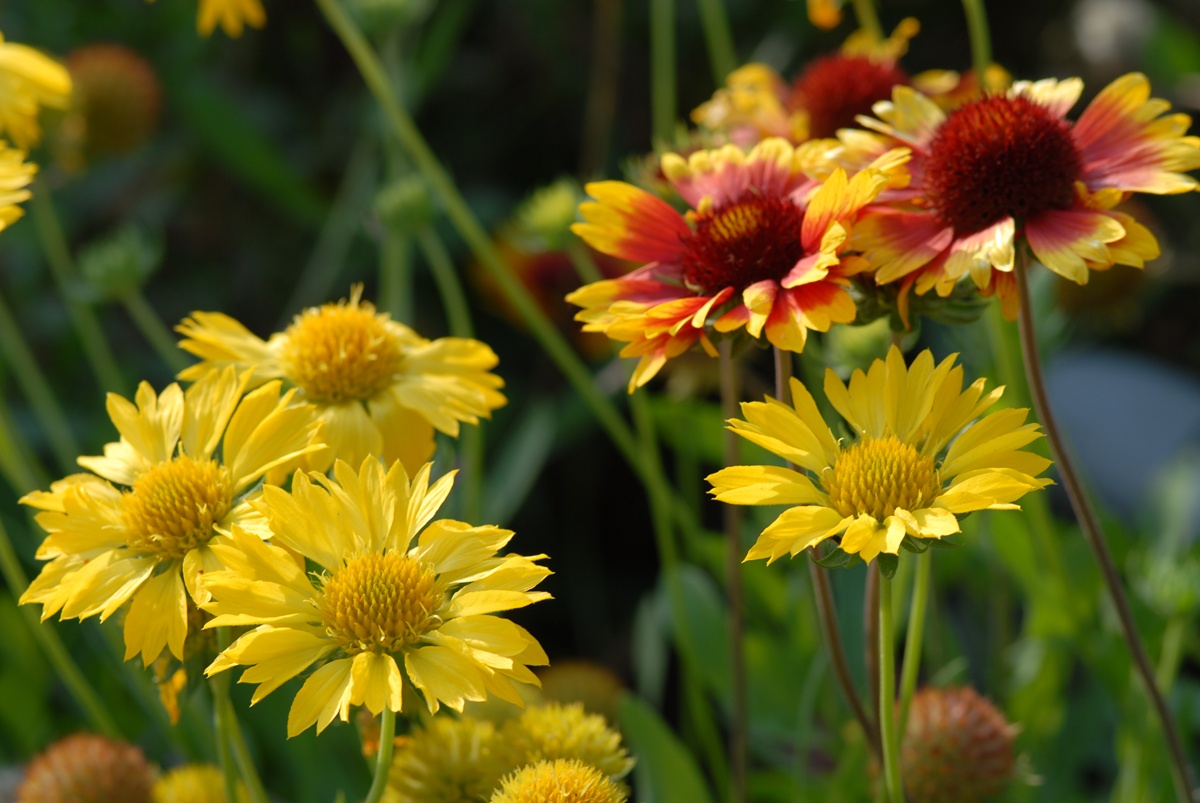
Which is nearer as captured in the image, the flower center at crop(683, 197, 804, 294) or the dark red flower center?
the flower center at crop(683, 197, 804, 294)

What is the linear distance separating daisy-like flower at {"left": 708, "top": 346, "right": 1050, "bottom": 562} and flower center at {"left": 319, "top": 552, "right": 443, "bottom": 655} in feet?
0.46

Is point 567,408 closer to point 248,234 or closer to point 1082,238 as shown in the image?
point 248,234

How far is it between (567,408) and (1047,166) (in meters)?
0.94

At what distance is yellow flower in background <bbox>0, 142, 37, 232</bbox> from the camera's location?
65cm

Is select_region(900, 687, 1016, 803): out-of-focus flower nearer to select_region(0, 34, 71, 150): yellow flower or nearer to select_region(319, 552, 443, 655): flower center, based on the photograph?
select_region(319, 552, 443, 655): flower center

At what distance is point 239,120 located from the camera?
168cm

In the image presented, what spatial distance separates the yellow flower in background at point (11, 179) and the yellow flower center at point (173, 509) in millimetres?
162

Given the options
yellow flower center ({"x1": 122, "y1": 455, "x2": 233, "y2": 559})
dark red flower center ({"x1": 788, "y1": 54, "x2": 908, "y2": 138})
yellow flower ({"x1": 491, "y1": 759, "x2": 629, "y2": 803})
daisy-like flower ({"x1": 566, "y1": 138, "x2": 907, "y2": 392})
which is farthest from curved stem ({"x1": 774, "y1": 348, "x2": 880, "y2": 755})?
dark red flower center ({"x1": 788, "y1": 54, "x2": 908, "y2": 138})

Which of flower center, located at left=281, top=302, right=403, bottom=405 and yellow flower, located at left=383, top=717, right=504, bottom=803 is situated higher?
flower center, located at left=281, top=302, right=403, bottom=405

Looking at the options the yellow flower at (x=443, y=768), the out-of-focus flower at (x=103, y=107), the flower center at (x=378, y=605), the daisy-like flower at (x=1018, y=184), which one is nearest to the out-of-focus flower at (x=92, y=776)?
the yellow flower at (x=443, y=768)

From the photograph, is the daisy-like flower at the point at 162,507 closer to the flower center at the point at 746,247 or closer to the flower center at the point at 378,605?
the flower center at the point at 378,605

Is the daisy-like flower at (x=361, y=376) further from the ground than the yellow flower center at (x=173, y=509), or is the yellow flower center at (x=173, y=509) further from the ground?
the daisy-like flower at (x=361, y=376)

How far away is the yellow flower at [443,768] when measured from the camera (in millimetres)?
651

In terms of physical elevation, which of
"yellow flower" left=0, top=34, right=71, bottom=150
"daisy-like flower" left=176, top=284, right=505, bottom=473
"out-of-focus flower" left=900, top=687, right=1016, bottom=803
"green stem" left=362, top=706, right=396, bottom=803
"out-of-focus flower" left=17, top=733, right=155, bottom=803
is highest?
"yellow flower" left=0, top=34, right=71, bottom=150
